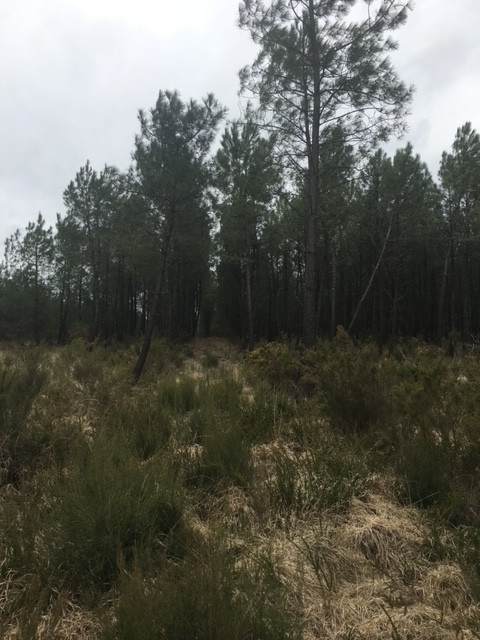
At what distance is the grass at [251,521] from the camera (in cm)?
196

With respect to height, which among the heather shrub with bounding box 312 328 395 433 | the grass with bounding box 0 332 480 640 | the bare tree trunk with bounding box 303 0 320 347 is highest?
the bare tree trunk with bounding box 303 0 320 347

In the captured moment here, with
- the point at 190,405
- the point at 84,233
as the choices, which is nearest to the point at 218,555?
the point at 190,405

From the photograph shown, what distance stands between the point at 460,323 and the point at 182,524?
36212 mm

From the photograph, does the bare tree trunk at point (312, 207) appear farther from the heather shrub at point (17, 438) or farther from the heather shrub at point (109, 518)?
the heather shrub at point (109, 518)

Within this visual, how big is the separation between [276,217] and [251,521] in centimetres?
1985

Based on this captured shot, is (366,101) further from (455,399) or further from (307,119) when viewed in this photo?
(455,399)

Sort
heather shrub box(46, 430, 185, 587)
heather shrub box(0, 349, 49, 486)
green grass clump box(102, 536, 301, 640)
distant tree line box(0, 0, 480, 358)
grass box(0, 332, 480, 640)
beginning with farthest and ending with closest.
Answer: distant tree line box(0, 0, 480, 358) → heather shrub box(0, 349, 49, 486) → heather shrub box(46, 430, 185, 587) → grass box(0, 332, 480, 640) → green grass clump box(102, 536, 301, 640)

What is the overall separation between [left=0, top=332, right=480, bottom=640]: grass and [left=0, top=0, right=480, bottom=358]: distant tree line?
517 cm

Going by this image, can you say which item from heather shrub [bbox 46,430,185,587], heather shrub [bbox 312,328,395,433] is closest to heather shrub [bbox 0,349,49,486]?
heather shrub [bbox 46,430,185,587]

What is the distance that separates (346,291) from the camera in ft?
110

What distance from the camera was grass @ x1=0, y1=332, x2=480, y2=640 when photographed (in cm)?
196

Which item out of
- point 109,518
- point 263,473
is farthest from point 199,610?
point 263,473

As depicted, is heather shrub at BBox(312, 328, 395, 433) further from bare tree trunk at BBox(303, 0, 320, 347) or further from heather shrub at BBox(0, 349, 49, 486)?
bare tree trunk at BBox(303, 0, 320, 347)

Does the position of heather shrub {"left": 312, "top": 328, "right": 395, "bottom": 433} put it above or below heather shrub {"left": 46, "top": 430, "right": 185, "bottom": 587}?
above
